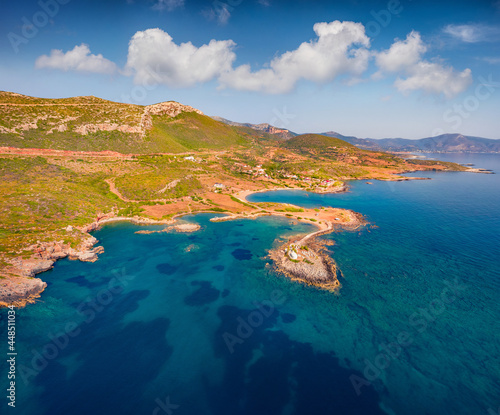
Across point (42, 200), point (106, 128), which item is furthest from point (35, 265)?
point (106, 128)

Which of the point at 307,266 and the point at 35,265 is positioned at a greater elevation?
the point at 307,266

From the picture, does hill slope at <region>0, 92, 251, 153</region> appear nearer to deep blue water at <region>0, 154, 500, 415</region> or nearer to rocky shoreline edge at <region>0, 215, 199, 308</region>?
rocky shoreline edge at <region>0, 215, 199, 308</region>

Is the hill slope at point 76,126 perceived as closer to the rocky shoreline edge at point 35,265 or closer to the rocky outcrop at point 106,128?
the rocky outcrop at point 106,128

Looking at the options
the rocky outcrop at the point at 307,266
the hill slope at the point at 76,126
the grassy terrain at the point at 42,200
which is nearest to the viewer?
the rocky outcrop at the point at 307,266

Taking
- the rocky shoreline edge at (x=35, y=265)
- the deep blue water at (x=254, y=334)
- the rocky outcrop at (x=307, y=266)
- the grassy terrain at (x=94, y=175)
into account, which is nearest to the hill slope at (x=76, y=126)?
the grassy terrain at (x=94, y=175)

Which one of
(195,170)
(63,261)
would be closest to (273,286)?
(63,261)

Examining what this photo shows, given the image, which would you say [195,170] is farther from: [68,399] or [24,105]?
[68,399]

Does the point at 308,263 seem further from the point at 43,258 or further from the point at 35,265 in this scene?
the point at 43,258

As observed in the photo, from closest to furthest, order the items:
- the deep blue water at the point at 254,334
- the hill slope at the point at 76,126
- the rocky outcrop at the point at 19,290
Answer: the deep blue water at the point at 254,334
the rocky outcrop at the point at 19,290
the hill slope at the point at 76,126

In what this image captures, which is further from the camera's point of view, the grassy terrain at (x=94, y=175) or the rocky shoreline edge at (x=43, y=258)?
the grassy terrain at (x=94, y=175)

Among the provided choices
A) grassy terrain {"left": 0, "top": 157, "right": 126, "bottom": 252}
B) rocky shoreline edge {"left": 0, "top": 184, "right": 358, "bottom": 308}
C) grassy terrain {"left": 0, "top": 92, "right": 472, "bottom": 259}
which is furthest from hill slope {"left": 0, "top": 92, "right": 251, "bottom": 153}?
rocky shoreline edge {"left": 0, "top": 184, "right": 358, "bottom": 308}
